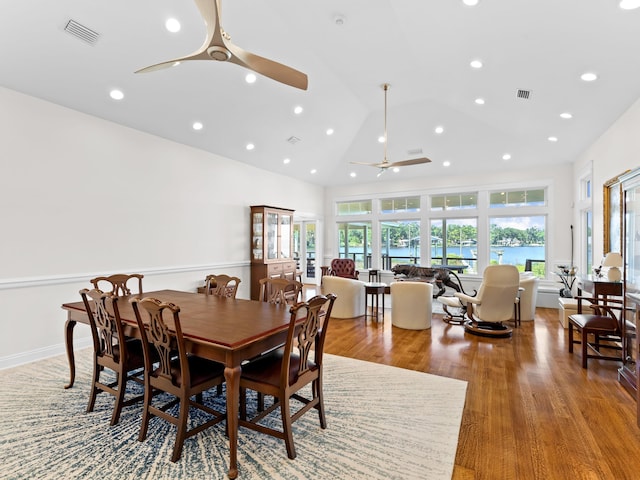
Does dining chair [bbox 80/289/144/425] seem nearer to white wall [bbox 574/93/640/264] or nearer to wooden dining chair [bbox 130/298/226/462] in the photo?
wooden dining chair [bbox 130/298/226/462]

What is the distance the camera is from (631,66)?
338cm

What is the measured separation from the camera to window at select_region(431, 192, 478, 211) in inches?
313

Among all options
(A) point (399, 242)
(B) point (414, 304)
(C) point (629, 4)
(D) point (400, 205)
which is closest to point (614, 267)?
(B) point (414, 304)

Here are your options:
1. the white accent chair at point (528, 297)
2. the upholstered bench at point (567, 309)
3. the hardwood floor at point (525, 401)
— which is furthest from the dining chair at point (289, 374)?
the white accent chair at point (528, 297)

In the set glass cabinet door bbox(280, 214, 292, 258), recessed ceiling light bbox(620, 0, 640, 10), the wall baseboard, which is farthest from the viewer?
glass cabinet door bbox(280, 214, 292, 258)

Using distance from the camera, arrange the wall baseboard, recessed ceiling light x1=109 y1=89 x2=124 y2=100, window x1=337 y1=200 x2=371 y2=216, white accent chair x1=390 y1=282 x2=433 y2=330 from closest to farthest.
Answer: the wall baseboard
recessed ceiling light x1=109 y1=89 x2=124 y2=100
white accent chair x1=390 y1=282 x2=433 y2=330
window x1=337 y1=200 x2=371 y2=216

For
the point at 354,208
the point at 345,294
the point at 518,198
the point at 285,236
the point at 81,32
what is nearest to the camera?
the point at 81,32

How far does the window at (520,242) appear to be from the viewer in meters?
7.23

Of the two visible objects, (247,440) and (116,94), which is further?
(116,94)

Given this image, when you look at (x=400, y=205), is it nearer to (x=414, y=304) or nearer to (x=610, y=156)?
(x=414, y=304)

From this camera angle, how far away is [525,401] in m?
2.85

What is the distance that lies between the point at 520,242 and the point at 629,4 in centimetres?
550

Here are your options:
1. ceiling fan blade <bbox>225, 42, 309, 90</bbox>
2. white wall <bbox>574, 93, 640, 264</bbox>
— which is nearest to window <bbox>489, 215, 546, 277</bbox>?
white wall <bbox>574, 93, 640, 264</bbox>

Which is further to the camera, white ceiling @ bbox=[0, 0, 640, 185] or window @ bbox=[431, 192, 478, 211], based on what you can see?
window @ bbox=[431, 192, 478, 211]
